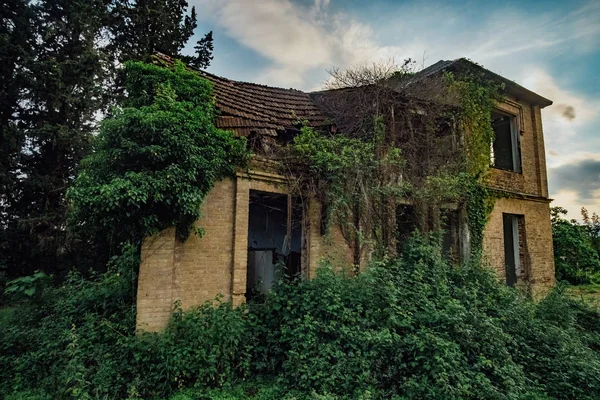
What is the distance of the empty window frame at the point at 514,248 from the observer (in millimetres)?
11236

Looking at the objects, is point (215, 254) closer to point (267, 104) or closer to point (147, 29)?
point (267, 104)

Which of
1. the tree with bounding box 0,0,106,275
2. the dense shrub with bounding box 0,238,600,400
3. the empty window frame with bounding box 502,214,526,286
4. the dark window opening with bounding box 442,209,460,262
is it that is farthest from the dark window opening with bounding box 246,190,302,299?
the tree with bounding box 0,0,106,275

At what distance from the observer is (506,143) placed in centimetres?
1220

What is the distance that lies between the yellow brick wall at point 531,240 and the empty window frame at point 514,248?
15 centimetres

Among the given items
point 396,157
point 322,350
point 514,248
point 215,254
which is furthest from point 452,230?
point 215,254

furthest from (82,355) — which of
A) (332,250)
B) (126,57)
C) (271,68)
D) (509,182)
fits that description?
(126,57)

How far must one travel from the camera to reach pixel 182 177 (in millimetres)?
5699

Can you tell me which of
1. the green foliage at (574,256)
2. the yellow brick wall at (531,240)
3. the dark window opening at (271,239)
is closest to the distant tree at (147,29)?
the dark window opening at (271,239)

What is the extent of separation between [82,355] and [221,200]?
147 inches

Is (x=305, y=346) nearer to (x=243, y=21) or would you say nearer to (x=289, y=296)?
(x=289, y=296)

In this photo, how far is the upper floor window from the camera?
11.9 metres

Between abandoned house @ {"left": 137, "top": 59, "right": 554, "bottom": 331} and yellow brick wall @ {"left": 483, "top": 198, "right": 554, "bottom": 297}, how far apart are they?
0.04 metres

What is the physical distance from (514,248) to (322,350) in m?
9.74

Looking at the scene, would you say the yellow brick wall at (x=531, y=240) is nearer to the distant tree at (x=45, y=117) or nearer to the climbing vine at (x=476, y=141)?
the climbing vine at (x=476, y=141)
